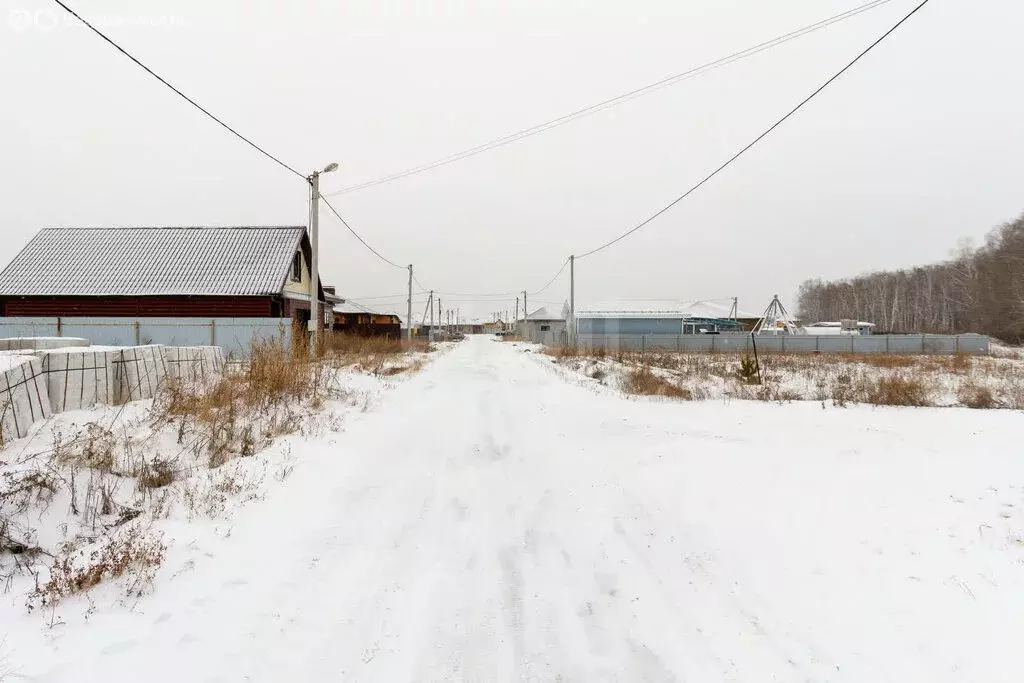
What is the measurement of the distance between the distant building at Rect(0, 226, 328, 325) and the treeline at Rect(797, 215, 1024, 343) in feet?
195

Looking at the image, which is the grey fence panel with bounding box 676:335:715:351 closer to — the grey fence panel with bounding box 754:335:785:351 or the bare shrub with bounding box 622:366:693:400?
the grey fence panel with bounding box 754:335:785:351

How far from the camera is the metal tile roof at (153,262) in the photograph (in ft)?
67.1

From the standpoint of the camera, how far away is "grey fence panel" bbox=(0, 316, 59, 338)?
18.3 metres

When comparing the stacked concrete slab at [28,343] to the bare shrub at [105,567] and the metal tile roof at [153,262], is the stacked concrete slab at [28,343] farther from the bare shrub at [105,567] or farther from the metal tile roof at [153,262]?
the metal tile roof at [153,262]

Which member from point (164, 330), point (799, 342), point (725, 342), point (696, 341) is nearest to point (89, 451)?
point (164, 330)

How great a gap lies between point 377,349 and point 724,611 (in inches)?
868

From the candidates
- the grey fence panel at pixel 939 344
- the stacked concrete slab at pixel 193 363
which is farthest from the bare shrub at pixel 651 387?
the grey fence panel at pixel 939 344

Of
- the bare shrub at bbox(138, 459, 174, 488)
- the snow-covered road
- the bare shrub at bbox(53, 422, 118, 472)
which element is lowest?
the snow-covered road

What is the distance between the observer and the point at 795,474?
17.8 ft

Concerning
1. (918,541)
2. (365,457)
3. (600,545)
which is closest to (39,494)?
(365,457)

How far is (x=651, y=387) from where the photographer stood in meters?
12.1

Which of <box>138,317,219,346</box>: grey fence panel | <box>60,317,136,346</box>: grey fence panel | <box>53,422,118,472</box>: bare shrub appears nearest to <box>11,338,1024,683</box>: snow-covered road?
<box>53,422,118,472</box>: bare shrub

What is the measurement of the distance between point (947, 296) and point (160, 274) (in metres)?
85.2

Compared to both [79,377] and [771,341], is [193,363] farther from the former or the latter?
[771,341]
